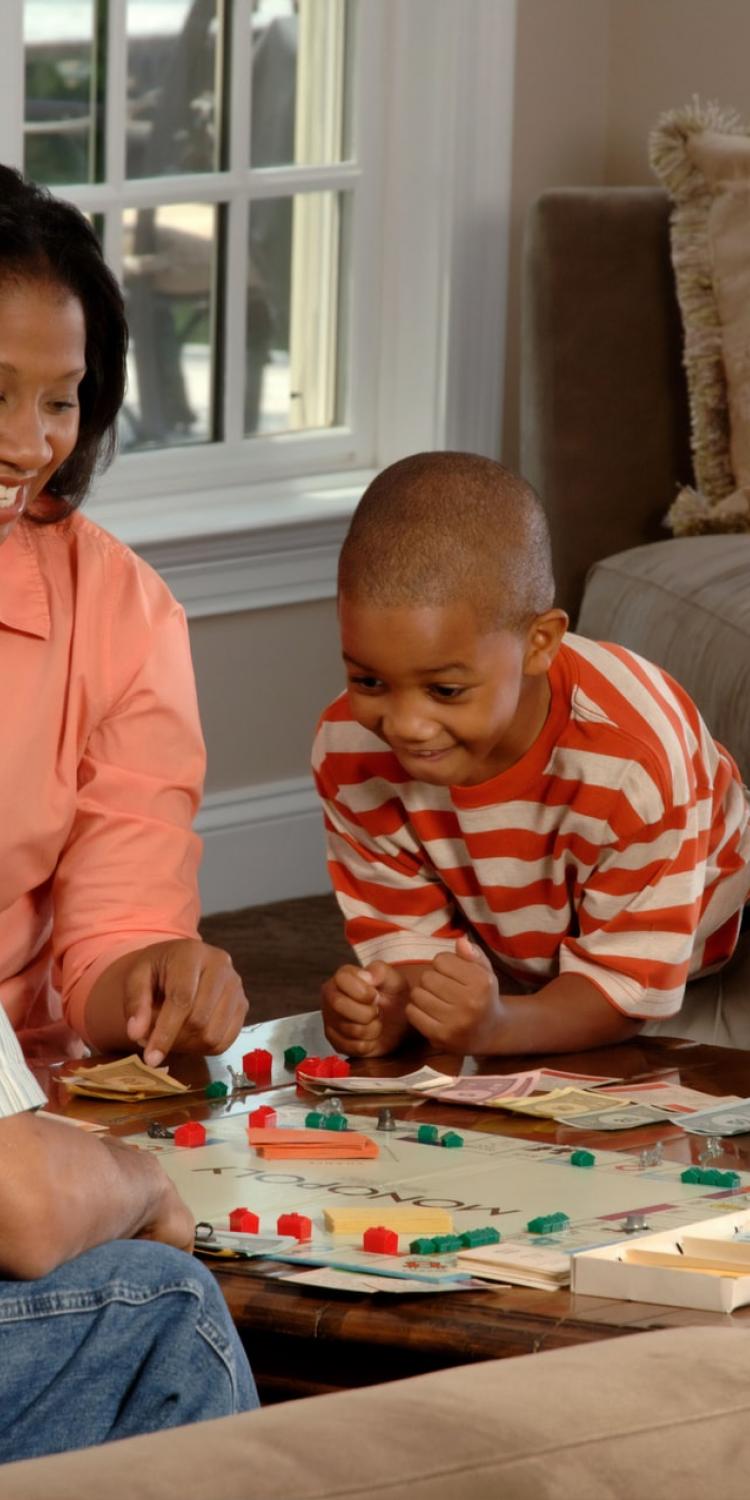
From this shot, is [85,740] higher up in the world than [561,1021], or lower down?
higher up

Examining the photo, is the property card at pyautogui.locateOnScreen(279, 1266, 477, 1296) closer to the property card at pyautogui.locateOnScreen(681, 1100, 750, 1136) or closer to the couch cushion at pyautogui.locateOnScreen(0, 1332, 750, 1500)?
the property card at pyautogui.locateOnScreen(681, 1100, 750, 1136)

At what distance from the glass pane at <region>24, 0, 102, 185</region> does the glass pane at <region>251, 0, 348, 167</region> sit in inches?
12.8

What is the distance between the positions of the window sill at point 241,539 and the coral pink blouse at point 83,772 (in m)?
1.70

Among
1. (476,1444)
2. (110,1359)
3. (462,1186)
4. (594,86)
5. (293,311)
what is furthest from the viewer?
(594,86)

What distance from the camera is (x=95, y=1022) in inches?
68.5

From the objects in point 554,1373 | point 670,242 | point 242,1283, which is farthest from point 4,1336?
point 670,242

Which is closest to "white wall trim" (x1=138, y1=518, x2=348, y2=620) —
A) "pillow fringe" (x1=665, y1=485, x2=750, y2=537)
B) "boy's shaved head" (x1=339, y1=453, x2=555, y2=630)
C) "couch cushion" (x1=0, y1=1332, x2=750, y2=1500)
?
"pillow fringe" (x1=665, y1=485, x2=750, y2=537)

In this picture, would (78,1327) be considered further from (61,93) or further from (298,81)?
(298,81)

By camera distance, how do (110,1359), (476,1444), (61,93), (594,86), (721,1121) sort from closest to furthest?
(476,1444) → (110,1359) → (721,1121) → (61,93) → (594,86)

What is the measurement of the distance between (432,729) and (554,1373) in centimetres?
106

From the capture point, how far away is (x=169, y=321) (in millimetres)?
3801

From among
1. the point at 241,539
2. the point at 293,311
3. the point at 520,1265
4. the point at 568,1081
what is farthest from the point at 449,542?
the point at 293,311

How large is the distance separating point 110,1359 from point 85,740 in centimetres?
80

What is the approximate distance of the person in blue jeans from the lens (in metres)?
1.09
